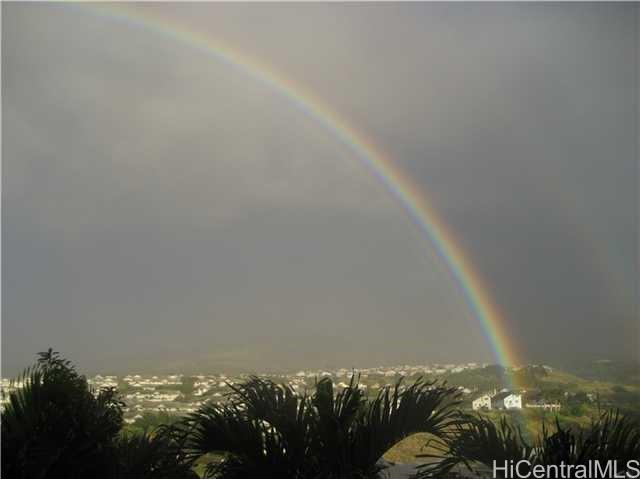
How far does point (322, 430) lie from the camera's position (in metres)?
5.20

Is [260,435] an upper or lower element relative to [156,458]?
upper

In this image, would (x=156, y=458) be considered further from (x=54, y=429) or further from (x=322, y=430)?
(x=322, y=430)

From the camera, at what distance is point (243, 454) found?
5215 mm

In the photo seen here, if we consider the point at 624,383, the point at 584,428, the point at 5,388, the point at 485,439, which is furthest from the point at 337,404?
the point at 624,383

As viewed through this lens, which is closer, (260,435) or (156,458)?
(260,435)

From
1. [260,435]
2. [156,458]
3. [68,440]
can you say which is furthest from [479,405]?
[68,440]

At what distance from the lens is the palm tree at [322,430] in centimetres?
514

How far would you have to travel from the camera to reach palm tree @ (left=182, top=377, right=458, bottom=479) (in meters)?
5.14

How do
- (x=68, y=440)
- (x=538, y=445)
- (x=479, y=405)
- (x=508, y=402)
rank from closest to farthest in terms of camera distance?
(x=538, y=445), (x=68, y=440), (x=479, y=405), (x=508, y=402)

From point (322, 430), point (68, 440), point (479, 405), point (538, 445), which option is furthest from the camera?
point (479, 405)

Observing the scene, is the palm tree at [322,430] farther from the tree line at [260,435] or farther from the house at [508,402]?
the house at [508,402]

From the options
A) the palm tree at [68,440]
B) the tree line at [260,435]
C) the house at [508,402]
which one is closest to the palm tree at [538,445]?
the tree line at [260,435]

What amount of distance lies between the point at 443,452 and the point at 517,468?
667 millimetres

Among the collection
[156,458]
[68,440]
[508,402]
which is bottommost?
[508,402]
